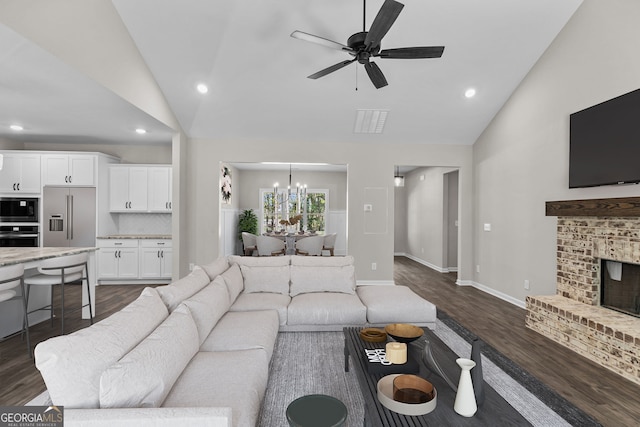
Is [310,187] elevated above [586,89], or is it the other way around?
[586,89]

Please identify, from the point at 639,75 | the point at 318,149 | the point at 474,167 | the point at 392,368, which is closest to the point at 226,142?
the point at 318,149

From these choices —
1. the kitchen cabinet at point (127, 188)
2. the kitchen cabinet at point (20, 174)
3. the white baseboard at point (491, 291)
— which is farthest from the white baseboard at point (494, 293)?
the kitchen cabinet at point (20, 174)

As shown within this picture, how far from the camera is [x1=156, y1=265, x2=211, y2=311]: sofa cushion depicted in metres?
2.42

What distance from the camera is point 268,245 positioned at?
6.75 metres

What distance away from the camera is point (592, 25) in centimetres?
375

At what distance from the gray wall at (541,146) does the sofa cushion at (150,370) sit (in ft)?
14.0

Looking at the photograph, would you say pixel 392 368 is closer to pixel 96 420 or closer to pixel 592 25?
pixel 96 420

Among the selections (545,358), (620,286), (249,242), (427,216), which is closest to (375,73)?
(545,358)

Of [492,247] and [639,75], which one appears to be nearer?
[639,75]

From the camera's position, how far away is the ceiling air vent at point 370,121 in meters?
5.50

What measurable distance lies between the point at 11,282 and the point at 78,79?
6.86 ft

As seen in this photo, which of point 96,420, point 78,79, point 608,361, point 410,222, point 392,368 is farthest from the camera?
point 410,222

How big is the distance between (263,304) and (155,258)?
3631 millimetres

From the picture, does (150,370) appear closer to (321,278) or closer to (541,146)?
(321,278)
